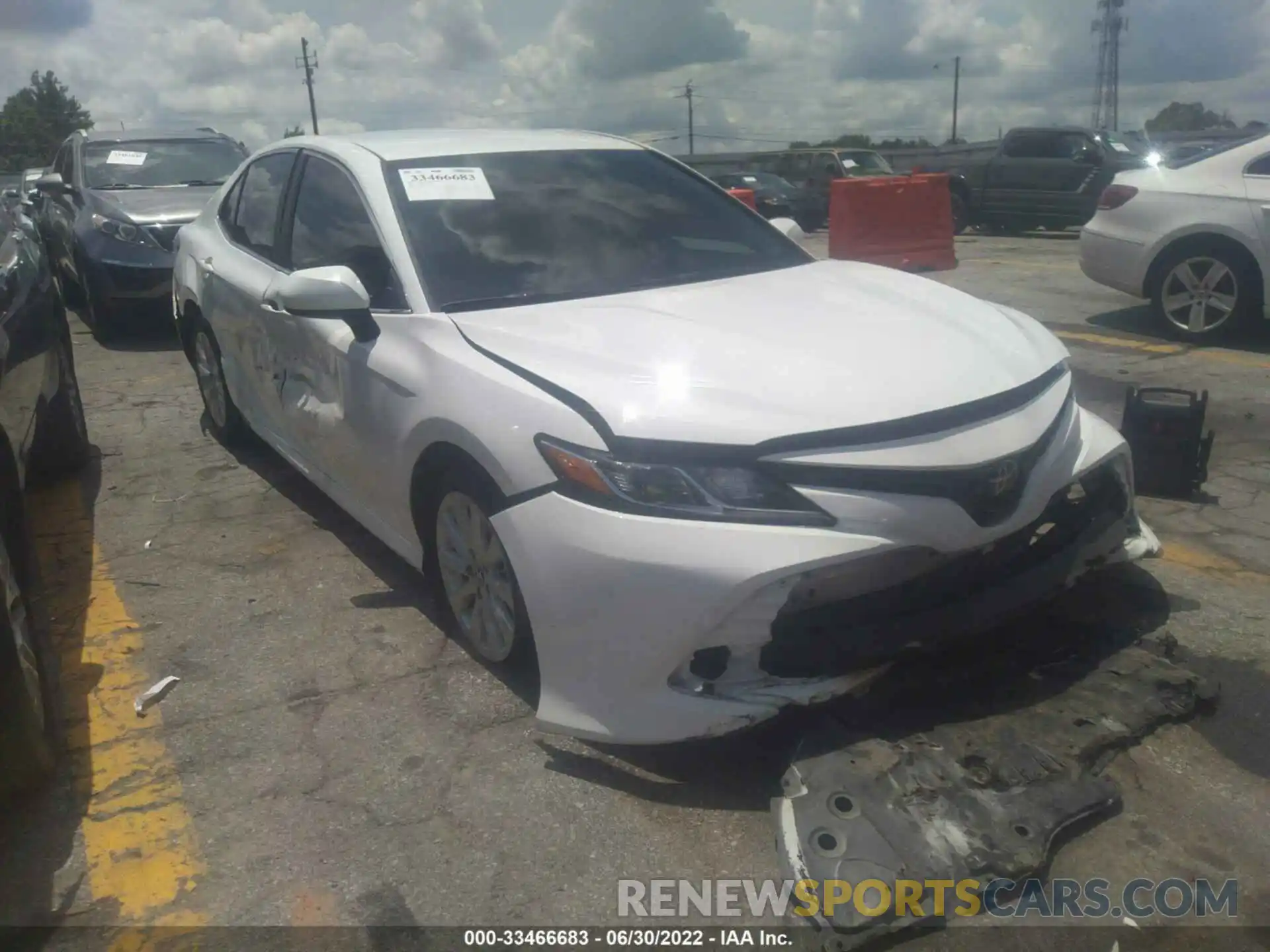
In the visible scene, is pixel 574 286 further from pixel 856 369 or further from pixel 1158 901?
pixel 1158 901

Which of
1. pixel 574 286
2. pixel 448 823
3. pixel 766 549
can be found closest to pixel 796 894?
pixel 766 549

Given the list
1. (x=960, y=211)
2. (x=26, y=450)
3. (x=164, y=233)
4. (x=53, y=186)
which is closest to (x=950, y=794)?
(x=26, y=450)

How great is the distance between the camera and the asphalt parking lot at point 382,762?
7.83 ft

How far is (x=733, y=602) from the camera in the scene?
7.72ft

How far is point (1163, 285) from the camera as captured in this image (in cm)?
747

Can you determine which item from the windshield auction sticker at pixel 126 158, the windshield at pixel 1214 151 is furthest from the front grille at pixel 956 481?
the windshield auction sticker at pixel 126 158

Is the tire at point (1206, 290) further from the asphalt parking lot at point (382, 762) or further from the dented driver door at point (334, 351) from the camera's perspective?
the dented driver door at point (334, 351)

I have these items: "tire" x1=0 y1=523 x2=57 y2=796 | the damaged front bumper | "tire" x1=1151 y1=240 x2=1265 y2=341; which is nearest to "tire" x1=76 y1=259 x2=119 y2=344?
"tire" x1=0 y1=523 x2=57 y2=796

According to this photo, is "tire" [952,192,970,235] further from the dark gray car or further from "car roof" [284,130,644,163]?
"car roof" [284,130,644,163]

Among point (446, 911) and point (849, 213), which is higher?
point (849, 213)

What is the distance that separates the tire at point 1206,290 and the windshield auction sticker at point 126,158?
845 cm

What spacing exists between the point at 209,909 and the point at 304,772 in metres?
0.50

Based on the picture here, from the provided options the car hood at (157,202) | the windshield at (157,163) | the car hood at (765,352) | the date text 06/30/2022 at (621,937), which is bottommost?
the date text 06/30/2022 at (621,937)

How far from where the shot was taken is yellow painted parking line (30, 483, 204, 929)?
243 centimetres
